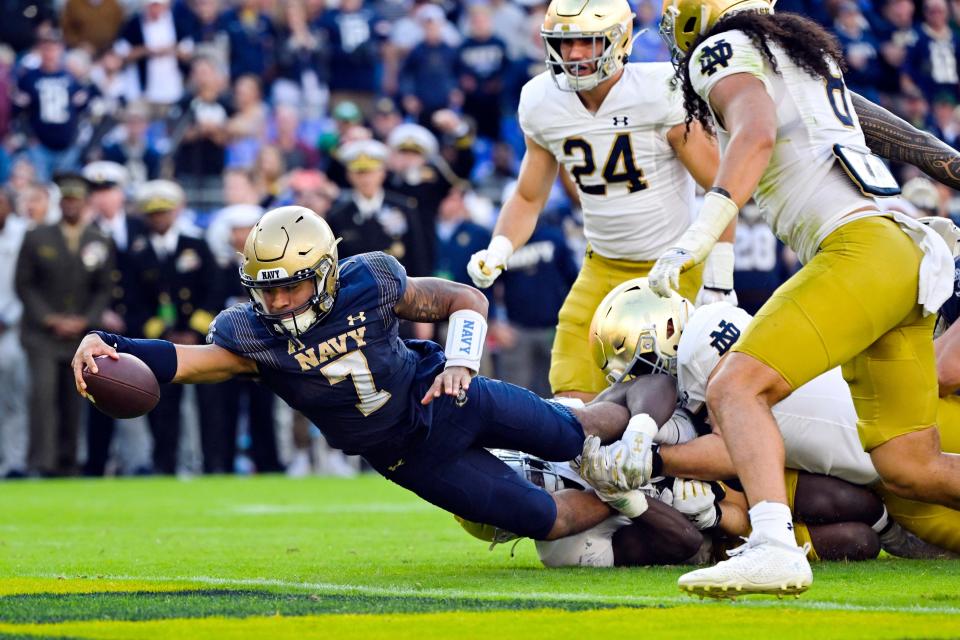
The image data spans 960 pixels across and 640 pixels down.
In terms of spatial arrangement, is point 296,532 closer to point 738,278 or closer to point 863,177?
point 863,177

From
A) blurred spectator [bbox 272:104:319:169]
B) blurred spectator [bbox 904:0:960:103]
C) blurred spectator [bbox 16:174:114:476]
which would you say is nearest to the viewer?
blurred spectator [bbox 16:174:114:476]

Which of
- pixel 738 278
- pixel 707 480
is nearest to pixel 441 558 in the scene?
pixel 707 480

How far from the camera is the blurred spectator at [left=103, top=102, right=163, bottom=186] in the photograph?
13734mm

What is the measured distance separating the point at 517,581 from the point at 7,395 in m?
7.97

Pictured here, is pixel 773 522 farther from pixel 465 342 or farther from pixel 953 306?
pixel 953 306

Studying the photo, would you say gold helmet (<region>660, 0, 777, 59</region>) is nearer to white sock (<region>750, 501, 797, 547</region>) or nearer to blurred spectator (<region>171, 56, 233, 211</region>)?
white sock (<region>750, 501, 797, 547</region>)

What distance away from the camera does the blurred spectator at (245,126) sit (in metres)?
14.0

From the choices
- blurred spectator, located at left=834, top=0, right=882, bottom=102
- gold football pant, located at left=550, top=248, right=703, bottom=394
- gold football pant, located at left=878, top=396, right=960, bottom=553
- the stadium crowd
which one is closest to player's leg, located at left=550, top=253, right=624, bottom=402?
gold football pant, located at left=550, top=248, right=703, bottom=394

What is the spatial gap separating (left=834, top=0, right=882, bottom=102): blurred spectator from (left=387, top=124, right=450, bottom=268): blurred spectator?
468cm

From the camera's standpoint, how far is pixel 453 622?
4078mm

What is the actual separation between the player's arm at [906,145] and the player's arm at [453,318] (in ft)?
4.91

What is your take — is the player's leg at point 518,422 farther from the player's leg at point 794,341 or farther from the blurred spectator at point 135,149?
the blurred spectator at point 135,149

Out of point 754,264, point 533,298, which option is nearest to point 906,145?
point 754,264

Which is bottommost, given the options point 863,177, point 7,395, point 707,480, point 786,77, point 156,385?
point 7,395
